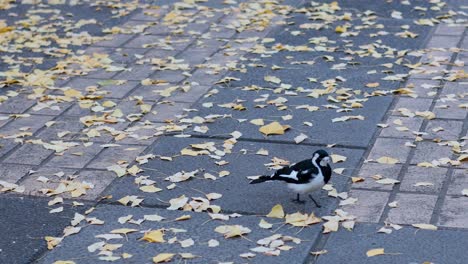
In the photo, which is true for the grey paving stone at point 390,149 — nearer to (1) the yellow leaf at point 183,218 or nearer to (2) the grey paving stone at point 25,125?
(1) the yellow leaf at point 183,218

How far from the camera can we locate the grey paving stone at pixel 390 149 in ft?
21.1

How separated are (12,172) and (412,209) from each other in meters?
2.81

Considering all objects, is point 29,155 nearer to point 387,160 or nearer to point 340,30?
point 387,160

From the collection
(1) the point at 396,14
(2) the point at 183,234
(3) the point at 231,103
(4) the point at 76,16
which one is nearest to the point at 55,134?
(3) the point at 231,103

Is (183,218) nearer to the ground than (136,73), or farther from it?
farther from it

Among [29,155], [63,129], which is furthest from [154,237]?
[63,129]

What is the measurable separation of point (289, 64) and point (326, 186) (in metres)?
3.01

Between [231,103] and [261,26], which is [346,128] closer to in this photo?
[231,103]

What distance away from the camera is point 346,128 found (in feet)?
23.0

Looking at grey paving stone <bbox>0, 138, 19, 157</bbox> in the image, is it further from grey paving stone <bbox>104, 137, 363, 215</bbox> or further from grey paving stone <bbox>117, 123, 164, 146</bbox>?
grey paving stone <bbox>104, 137, 363, 215</bbox>

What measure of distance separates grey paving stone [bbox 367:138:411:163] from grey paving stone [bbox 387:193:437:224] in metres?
0.62

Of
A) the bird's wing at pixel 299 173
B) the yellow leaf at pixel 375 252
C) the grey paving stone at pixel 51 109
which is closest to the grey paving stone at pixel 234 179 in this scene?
the bird's wing at pixel 299 173

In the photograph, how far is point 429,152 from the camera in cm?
648

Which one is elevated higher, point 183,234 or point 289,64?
point 183,234
